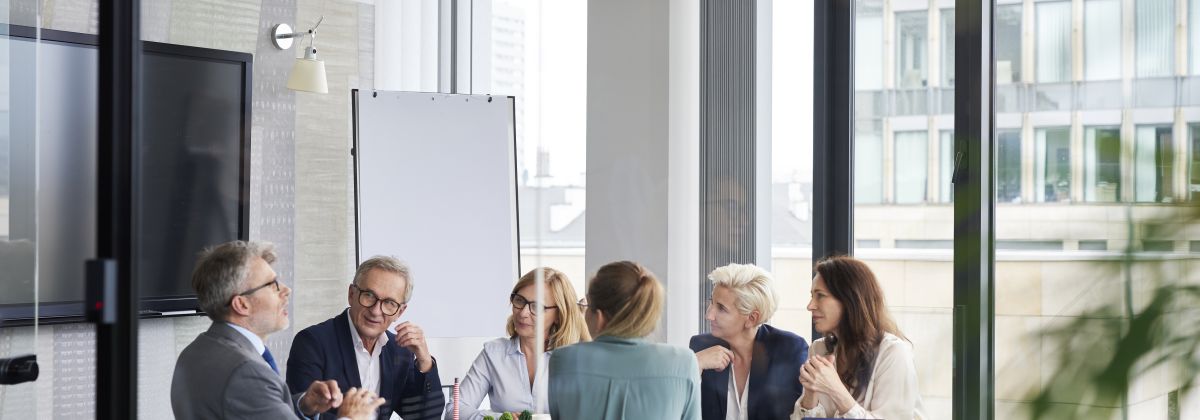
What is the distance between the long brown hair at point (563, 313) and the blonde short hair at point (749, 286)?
13.7 inches

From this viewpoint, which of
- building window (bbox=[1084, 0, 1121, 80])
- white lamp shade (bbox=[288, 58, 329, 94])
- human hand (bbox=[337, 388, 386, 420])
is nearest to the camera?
building window (bbox=[1084, 0, 1121, 80])

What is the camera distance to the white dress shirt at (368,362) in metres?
3.28

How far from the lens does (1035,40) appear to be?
2.53 m

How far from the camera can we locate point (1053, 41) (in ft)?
8.26

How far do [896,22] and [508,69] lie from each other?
1.10m

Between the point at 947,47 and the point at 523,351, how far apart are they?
55.0 inches

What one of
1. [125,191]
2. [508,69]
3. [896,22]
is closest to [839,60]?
[896,22]

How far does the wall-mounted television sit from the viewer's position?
2.95m

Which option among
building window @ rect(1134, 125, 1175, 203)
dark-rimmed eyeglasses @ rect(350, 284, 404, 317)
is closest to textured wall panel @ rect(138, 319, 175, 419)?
dark-rimmed eyeglasses @ rect(350, 284, 404, 317)

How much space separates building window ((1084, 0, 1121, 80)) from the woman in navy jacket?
932 mm

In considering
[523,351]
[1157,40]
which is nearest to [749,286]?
[523,351]

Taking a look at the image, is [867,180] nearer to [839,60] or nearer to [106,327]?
[839,60]

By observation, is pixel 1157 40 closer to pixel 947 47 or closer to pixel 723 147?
pixel 947 47

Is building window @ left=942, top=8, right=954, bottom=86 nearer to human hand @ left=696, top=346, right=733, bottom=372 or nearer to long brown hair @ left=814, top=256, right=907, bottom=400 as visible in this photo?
long brown hair @ left=814, top=256, right=907, bottom=400
